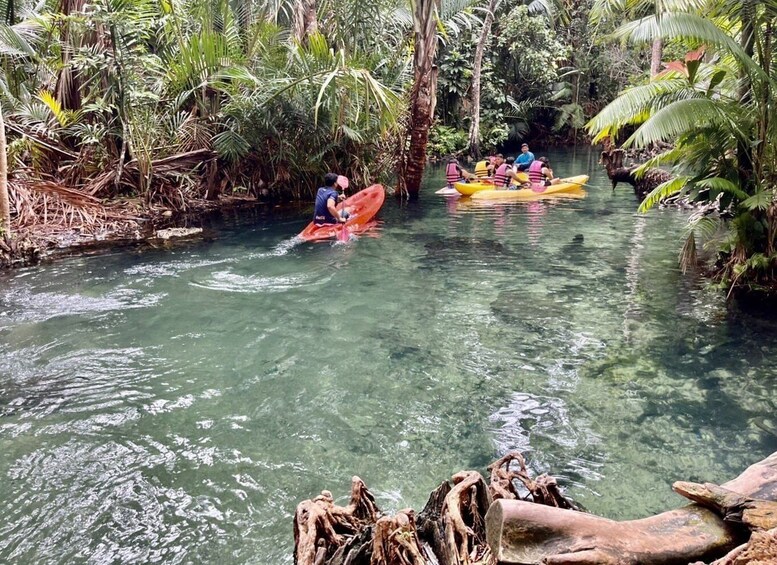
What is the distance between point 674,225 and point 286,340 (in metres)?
9.46

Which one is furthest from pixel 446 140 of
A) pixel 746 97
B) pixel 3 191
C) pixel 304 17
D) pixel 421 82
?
pixel 3 191

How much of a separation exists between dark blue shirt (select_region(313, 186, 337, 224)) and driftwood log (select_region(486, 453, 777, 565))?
9067 millimetres

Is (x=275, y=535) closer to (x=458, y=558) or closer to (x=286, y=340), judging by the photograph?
(x=458, y=558)

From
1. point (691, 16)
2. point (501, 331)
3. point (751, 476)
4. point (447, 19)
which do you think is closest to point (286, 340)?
point (501, 331)

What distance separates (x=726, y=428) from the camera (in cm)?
445

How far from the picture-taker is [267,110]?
1298cm

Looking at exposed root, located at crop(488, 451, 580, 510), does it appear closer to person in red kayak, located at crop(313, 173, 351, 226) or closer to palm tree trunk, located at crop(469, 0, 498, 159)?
person in red kayak, located at crop(313, 173, 351, 226)

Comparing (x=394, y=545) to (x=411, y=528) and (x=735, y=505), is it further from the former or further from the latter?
(x=735, y=505)

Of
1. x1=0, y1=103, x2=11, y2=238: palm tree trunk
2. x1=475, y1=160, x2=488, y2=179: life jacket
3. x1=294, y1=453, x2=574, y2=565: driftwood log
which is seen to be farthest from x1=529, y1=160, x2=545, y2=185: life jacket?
x1=294, y1=453, x2=574, y2=565: driftwood log

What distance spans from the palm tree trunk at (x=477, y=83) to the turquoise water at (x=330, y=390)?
16.0 meters

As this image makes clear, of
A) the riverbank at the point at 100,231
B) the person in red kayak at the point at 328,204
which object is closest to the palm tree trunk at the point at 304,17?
the riverbank at the point at 100,231

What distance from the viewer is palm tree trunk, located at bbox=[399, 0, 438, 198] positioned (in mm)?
13359

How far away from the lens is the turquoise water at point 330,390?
3621 millimetres

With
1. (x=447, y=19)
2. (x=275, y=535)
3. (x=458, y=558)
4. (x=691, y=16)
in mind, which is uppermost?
(x=447, y=19)
